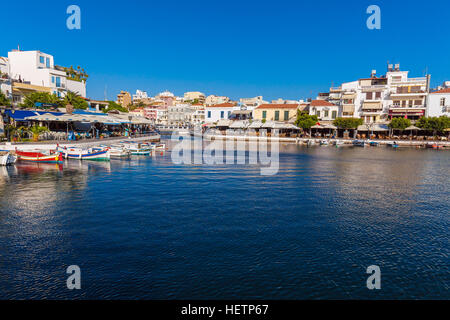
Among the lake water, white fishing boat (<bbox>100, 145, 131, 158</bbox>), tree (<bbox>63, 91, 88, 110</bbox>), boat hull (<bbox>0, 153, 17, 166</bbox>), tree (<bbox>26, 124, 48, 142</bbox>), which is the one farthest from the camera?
tree (<bbox>63, 91, 88, 110</bbox>)

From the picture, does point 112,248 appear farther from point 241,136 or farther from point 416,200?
point 241,136

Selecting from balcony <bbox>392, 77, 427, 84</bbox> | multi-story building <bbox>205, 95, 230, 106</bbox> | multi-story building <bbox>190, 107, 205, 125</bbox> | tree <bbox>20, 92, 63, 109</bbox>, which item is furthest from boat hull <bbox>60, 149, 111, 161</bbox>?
multi-story building <bbox>205, 95, 230, 106</bbox>

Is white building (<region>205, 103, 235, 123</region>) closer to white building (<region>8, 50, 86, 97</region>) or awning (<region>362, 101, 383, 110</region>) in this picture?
awning (<region>362, 101, 383, 110</region>)

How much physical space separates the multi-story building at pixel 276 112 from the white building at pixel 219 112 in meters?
11.1

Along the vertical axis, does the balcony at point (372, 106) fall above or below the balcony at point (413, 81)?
below

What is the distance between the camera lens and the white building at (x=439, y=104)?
67125 millimetres

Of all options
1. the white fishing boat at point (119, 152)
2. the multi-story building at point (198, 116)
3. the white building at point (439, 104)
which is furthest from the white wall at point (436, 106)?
the multi-story building at point (198, 116)

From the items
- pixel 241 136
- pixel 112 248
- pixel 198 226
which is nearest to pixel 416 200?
pixel 198 226

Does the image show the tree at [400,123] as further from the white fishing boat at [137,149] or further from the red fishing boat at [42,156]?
the red fishing boat at [42,156]

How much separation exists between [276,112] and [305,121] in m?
11.4

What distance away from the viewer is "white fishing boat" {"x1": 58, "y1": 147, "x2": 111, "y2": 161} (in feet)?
120

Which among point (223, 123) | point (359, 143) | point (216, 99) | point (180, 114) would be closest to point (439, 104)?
point (359, 143)

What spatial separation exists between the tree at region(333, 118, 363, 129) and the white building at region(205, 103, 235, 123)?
33.2 meters
